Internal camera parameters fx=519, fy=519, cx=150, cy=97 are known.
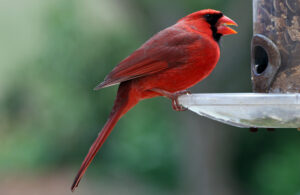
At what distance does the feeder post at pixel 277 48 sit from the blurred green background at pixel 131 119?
2.81m

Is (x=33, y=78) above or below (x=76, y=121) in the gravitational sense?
above

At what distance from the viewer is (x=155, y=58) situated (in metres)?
2.95

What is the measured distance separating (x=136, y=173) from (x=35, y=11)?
9.96 feet

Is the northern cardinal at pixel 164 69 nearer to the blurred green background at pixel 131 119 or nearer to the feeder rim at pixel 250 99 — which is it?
the feeder rim at pixel 250 99

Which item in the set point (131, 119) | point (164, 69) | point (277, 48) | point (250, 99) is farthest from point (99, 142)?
point (131, 119)

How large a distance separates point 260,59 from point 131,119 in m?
3.96

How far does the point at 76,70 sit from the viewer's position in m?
6.42

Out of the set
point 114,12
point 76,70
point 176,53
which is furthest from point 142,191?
point 176,53

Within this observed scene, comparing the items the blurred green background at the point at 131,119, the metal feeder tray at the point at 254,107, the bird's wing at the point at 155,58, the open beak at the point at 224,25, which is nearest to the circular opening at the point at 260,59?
the open beak at the point at 224,25

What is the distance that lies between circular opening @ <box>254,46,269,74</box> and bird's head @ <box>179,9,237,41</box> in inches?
8.0

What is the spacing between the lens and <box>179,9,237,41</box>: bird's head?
9.98 feet

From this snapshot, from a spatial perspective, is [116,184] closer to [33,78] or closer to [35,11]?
[33,78]

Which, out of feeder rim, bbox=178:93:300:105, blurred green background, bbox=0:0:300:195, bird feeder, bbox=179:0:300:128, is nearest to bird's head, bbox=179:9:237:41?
bird feeder, bbox=179:0:300:128

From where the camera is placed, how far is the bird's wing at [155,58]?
2857 millimetres
